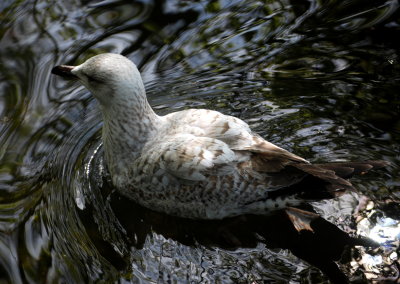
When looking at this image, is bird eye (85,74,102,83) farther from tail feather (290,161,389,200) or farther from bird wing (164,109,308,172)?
tail feather (290,161,389,200)

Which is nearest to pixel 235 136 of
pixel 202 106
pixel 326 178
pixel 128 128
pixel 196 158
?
pixel 196 158

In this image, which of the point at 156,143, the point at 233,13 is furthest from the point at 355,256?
the point at 233,13

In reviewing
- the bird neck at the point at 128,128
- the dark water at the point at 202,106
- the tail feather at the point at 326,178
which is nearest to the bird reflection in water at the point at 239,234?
the dark water at the point at 202,106

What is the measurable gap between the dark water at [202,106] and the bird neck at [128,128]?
0.37 metres

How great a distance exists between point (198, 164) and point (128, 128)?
30.5 inches

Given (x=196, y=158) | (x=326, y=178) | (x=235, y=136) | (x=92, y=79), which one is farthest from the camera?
(x=92, y=79)

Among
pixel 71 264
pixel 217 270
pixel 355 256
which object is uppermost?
pixel 71 264

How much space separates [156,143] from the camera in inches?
202

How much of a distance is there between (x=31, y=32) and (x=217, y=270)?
4090mm

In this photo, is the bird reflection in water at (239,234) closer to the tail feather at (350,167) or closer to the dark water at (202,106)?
the dark water at (202,106)

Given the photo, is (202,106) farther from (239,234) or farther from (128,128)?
(239,234)

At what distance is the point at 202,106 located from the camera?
6215mm

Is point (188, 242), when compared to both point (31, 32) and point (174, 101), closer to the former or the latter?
point (174, 101)

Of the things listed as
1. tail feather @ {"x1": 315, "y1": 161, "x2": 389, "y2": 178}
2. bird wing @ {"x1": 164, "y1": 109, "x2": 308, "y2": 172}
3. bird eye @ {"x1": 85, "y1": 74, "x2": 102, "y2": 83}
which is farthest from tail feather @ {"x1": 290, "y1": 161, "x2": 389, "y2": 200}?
bird eye @ {"x1": 85, "y1": 74, "x2": 102, "y2": 83}
